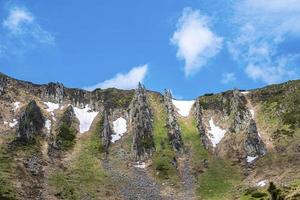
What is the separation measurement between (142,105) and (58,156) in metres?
48.3

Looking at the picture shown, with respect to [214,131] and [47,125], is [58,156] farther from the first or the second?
[214,131]

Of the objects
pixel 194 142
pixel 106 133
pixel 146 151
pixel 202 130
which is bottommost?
pixel 146 151

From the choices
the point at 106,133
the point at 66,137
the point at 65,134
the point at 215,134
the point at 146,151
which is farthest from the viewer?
the point at 215,134

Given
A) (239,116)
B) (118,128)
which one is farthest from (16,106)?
(239,116)

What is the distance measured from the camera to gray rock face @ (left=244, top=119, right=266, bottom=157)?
545ft

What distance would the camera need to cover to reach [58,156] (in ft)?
526

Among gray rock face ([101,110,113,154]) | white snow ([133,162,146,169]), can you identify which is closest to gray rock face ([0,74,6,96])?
gray rock face ([101,110,113,154])

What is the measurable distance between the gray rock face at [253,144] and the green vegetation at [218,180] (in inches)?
377

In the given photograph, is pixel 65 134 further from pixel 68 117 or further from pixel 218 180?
pixel 218 180

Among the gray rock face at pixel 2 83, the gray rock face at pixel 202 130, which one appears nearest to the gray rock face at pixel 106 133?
the gray rock face at pixel 202 130

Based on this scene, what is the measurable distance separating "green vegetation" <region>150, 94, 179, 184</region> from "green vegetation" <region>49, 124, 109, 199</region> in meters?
19.2

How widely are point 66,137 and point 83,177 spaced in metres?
33.4

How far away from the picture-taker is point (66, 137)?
6949 inches

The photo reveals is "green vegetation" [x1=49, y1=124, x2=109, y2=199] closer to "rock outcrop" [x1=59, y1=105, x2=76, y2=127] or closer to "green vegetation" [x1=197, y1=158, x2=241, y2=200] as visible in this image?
"rock outcrop" [x1=59, y1=105, x2=76, y2=127]
